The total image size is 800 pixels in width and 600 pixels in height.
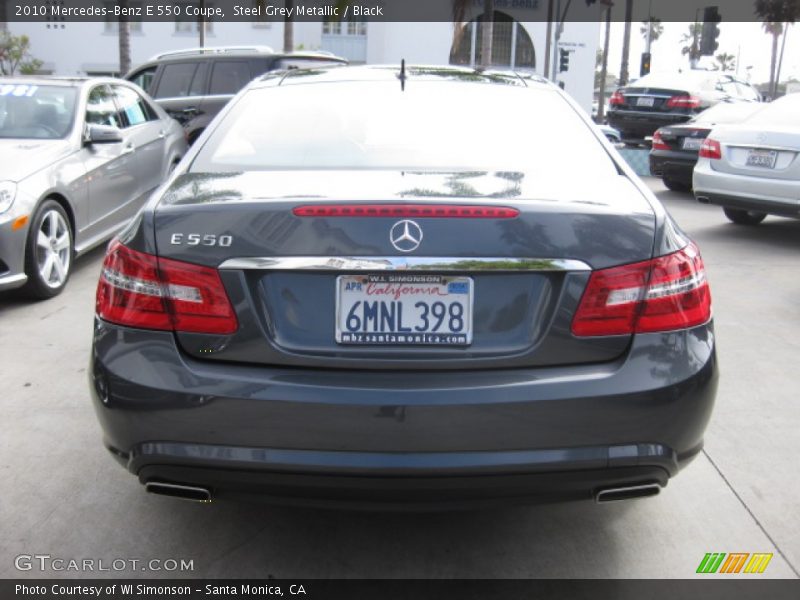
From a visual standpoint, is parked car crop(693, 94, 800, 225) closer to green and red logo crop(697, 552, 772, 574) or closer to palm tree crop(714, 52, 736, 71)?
green and red logo crop(697, 552, 772, 574)

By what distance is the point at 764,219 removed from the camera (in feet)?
33.4

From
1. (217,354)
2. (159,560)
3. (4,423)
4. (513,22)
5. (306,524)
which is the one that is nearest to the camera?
(217,354)

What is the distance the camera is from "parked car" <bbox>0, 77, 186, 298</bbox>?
5.70m

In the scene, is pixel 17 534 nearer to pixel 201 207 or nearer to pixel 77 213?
pixel 201 207

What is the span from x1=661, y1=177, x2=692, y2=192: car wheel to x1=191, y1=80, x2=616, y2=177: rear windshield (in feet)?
30.5

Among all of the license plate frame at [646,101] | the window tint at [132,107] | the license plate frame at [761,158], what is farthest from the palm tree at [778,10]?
the window tint at [132,107]

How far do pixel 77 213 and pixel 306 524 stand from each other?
4146 mm

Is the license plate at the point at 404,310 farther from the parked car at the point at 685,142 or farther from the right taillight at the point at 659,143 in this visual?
the right taillight at the point at 659,143

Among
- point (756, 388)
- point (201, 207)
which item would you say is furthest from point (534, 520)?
point (756, 388)

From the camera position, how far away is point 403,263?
2.34 m

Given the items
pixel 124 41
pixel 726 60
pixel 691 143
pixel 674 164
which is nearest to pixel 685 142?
pixel 691 143

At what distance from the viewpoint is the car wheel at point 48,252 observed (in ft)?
18.9

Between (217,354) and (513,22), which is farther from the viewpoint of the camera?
(513,22)

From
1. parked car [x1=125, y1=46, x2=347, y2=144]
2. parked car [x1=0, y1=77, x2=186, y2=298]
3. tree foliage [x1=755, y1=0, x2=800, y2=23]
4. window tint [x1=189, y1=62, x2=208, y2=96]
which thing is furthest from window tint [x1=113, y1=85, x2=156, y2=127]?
tree foliage [x1=755, y1=0, x2=800, y2=23]
